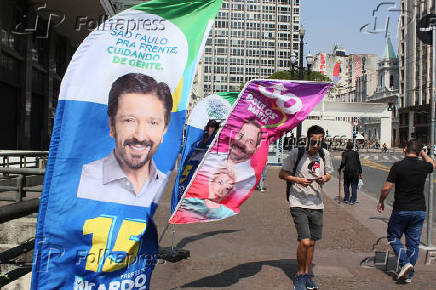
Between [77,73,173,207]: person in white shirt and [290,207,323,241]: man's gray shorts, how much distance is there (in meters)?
3.20

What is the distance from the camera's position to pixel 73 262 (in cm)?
224

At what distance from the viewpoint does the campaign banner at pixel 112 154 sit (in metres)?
2.18

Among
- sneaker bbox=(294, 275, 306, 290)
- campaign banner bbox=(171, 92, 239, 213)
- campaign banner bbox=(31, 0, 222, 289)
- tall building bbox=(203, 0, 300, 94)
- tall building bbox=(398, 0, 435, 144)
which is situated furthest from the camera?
tall building bbox=(203, 0, 300, 94)

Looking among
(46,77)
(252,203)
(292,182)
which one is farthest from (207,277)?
(46,77)

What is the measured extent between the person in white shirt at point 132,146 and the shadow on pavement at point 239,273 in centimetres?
329

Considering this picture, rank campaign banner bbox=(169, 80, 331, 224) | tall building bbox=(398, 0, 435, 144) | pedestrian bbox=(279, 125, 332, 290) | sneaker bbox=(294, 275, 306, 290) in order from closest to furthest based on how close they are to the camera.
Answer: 1. campaign banner bbox=(169, 80, 331, 224)
2. sneaker bbox=(294, 275, 306, 290)
3. pedestrian bbox=(279, 125, 332, 290)
4. tall building bbox=(398, 0, 435, 144)

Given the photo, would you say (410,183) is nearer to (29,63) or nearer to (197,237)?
(197,237)

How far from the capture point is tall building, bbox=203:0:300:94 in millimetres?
121750

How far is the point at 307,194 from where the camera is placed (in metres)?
5.28

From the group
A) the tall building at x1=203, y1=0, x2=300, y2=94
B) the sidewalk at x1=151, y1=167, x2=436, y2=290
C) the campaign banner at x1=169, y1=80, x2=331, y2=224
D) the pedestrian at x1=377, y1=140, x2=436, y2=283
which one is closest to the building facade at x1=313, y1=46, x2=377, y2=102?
the tall building at x1=203, y1=0, x2=300, y2=94

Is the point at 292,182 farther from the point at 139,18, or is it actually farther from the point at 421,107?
the point at 421,107

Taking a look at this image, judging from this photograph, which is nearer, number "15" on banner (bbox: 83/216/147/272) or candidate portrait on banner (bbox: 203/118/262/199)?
number "15" on banner (bbox: 83/216/147/272)

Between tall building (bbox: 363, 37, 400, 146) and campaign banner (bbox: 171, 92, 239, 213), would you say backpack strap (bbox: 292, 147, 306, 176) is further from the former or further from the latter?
tall building (bbox: 363, 37, 400, 146)

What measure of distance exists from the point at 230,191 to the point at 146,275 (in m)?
1.99
